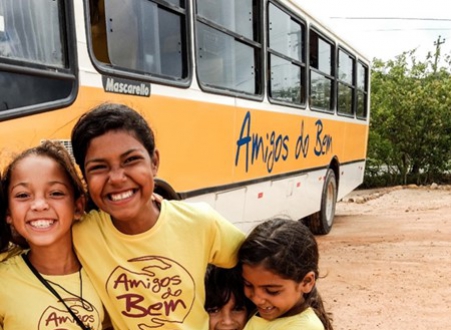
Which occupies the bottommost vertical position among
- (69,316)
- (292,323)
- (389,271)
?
(389,271)

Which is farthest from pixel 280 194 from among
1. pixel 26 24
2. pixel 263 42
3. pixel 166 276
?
pixel 166 276

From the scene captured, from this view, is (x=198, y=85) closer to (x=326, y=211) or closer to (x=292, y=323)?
(x=292, y=323)

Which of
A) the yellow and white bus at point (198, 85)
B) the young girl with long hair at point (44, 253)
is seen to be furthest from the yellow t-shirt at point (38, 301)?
the yellow and white bus at point (198, 85)

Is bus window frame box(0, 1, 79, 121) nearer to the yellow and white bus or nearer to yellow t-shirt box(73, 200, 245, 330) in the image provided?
the yellow and white bus

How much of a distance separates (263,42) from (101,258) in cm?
369

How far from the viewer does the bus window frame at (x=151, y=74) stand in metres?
2.96

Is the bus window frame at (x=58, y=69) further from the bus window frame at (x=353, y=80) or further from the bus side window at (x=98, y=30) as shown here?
the bus window frame at (x=353, y=80)

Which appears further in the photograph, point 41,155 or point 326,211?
point 326,211

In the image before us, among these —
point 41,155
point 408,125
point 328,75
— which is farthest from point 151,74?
point 408,125

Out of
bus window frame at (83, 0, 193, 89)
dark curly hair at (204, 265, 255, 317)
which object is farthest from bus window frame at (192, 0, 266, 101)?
dark curly hair at (204, 265, 255, 317)

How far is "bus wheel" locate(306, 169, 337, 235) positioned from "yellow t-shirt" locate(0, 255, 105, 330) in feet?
20.9

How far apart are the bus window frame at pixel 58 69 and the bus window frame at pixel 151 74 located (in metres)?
0.12

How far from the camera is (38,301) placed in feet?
5.48

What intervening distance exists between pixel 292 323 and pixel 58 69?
5.41 feet
